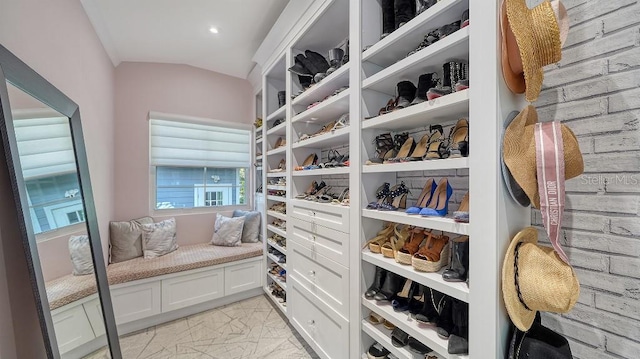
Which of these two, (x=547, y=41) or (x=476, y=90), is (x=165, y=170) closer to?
(x=476, y=90)

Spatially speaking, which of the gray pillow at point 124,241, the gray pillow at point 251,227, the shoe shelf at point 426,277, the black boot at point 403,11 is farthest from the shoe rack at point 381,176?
the gray pillow at point 124,241

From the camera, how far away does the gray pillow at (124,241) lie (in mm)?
2457

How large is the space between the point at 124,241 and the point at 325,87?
A: 2643mm

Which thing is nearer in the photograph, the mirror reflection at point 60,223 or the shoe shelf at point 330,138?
the mirror reflection at point 60,223

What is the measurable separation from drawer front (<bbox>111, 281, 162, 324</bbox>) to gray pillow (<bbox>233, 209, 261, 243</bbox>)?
1.05 m

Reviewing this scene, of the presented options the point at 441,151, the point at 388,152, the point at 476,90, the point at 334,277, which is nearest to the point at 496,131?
the point at 476,90

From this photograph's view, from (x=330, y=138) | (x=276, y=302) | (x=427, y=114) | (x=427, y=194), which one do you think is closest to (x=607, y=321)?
(x=427, y=194)

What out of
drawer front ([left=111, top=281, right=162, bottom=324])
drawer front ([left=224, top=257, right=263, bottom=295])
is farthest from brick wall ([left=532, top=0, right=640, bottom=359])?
drawer front ([left=111, top=281, right=162, bottom=324])

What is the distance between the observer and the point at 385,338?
4.14 feet

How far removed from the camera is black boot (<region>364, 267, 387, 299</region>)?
1.37m

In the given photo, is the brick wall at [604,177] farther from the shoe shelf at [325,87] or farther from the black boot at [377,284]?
the shoe shelf at [325,87]

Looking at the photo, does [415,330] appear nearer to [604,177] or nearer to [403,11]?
[604,177]

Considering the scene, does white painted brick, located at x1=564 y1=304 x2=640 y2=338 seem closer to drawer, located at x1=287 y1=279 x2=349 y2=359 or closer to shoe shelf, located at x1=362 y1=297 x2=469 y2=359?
shoe shelf, located at x1=362 y1=297 x2=469 y2=359

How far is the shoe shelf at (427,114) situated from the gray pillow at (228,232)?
2320 mm
